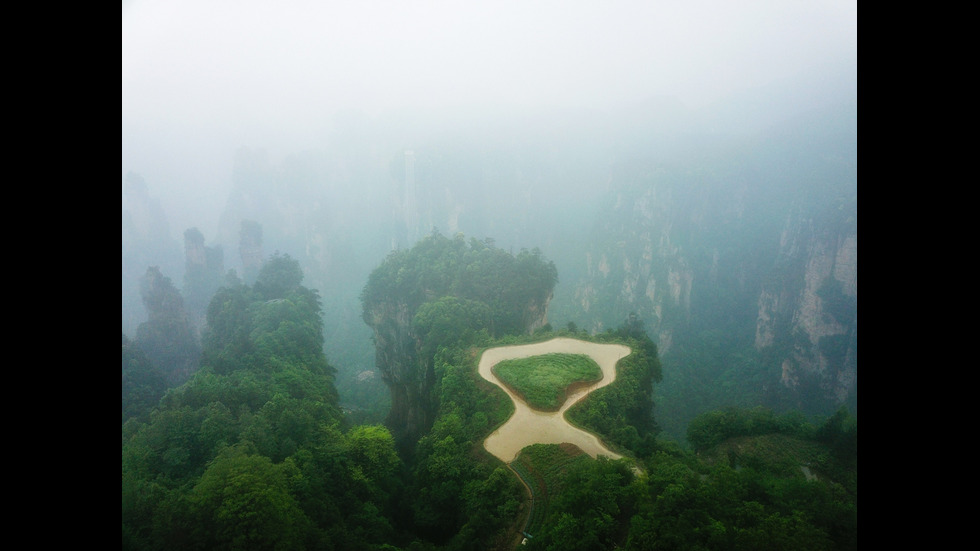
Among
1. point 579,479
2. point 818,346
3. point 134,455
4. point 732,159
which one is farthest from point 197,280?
point 732,159

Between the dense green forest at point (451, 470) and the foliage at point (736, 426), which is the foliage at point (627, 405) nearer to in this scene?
the dense green forest at point (451, 470)

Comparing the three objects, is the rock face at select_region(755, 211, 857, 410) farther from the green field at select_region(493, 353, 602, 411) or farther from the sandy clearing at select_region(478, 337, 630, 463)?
the green field at select_region(493, 353, 602, 411)

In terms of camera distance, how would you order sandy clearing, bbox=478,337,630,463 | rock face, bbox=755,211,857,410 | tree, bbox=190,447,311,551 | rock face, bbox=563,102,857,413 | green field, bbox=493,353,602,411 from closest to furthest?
1. tree, bbox=190,447,311,551
2. sandy clearing, bbox=478,337,630,463
3. green field, bbox=493,353,602,411
4. rock face, bbox=755,211,857,410
5. rock face, bbox=563,102,857,413

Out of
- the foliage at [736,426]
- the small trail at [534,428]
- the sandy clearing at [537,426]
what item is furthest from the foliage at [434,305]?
the foliage at [736,426]

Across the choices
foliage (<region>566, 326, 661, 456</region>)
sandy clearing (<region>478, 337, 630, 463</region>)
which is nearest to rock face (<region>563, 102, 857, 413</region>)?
foliage (<region>566, 326, 661, 456</region>)

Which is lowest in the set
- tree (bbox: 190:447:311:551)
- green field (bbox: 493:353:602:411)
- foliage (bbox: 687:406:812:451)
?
foliage (bbox: 687:406:812:451)

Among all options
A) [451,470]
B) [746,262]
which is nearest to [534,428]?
[451,470]

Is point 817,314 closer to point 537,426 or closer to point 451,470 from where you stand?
point 537,426
